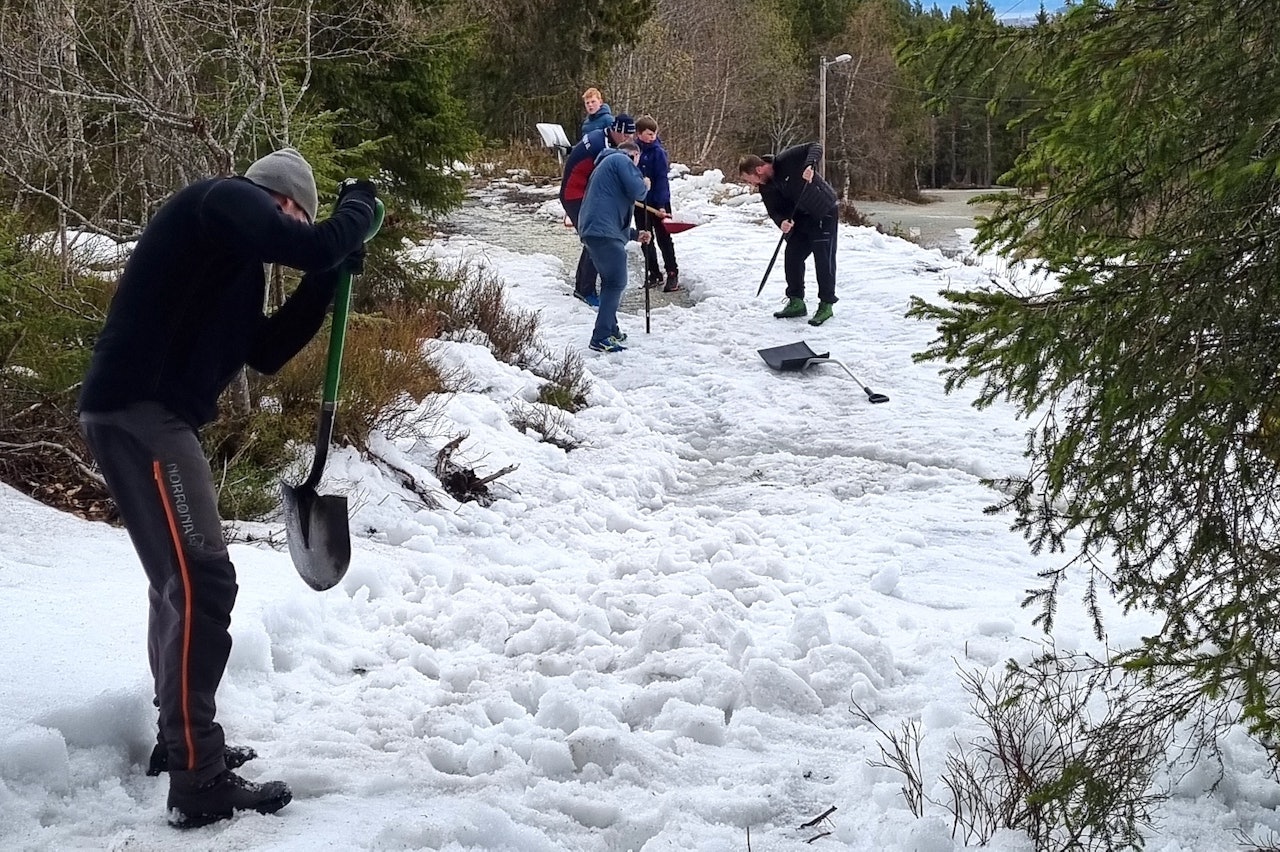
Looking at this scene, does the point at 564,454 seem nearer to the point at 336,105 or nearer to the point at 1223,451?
the point at 336,105

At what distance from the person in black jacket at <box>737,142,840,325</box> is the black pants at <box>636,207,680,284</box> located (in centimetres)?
126

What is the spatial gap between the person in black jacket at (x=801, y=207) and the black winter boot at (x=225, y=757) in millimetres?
8312

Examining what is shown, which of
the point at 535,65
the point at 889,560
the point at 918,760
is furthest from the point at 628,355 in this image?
the point at 535,65

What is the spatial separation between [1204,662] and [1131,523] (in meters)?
0.58

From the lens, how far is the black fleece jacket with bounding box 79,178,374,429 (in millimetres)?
2693

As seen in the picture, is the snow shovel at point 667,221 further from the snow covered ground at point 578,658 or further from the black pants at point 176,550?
the black pants at point 176,550

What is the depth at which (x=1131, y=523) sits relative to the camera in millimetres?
2990

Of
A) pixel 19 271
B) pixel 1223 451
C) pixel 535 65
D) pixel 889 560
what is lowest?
pixel 889 560

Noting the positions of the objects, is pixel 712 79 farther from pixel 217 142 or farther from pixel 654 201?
pixel 217 142

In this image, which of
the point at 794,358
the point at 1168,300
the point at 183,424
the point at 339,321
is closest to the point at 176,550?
the point at 183,424

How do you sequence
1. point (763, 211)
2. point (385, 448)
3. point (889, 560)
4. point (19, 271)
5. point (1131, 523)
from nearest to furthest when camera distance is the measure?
point (1131, 523)
point (19, 271)
point (889, 560)
point (385, 448)
point (763, 211)

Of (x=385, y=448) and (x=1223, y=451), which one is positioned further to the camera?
(x=385, y=448)

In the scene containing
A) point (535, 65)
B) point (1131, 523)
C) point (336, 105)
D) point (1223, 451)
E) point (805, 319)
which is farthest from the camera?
point (535, 65)

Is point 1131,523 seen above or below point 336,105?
below
